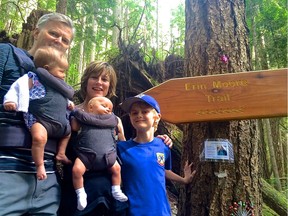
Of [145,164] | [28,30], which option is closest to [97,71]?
[145,164]

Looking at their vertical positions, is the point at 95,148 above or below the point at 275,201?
above

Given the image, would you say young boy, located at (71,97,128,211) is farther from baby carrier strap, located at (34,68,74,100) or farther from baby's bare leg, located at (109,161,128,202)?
baby carrier strap, located at (34,68,74,100)

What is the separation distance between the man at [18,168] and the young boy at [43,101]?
0.22 feet

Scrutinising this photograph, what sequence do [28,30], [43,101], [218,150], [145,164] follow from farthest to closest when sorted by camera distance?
[28,30] < [218,150] < [145,164] < [43,101]

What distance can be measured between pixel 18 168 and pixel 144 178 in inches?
32.9

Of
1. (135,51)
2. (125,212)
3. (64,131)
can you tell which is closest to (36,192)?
(64,131)

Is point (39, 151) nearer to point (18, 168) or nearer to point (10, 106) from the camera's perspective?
point (18, 168)

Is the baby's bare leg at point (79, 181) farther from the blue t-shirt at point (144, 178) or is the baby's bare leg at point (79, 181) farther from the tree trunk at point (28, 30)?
the tree trunk at point (28, 30)

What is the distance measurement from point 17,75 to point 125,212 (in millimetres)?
1187

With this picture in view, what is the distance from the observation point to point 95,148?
6.24ft

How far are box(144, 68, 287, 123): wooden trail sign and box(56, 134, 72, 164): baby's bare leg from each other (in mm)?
813

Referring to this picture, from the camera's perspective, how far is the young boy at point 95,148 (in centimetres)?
182

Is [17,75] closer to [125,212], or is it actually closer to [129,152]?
[129,152]

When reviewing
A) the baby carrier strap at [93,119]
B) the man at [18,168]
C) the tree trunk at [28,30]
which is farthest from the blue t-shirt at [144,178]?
the tree trunk at [28,30]
